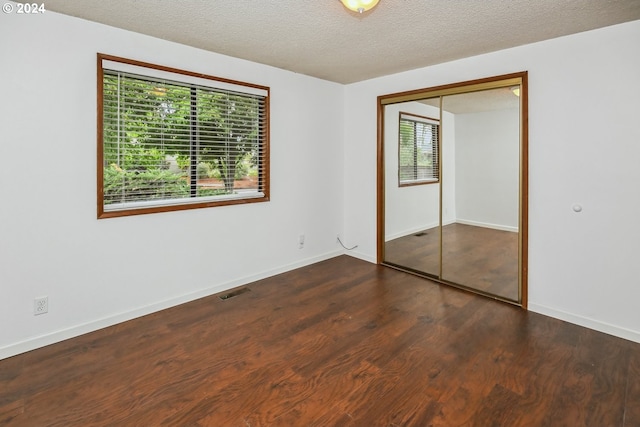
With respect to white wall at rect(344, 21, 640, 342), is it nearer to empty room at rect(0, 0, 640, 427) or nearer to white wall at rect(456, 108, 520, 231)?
empty room at rect(0, 0, 640, 427)

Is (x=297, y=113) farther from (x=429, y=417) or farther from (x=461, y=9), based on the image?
(x=429, y=417)

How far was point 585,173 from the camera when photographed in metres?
2.77

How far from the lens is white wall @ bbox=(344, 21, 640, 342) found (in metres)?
2.58

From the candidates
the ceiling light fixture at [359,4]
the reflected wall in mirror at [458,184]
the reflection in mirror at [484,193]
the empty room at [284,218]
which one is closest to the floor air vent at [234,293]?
the empty room at [284,218]

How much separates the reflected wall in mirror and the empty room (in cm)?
3

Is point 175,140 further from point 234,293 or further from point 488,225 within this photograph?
point 488,225

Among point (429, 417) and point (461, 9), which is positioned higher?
point (461, 9)

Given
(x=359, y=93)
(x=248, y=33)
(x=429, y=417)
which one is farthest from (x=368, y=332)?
(x=359, y=93)

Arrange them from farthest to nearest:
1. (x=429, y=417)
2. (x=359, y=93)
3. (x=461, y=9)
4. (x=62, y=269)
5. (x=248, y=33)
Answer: (x=359, y=93) → (x=248, y=33) → (x=62, y=269) → (x=461, y=9) → (x=429, y=417)

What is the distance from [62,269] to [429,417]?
8.98 feet

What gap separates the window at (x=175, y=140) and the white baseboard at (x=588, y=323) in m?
2.94

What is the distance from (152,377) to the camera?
2158 millimetres

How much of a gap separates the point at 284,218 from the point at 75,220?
209 centimetres

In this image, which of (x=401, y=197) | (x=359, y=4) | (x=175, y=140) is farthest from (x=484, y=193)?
(x=175, y=140)
